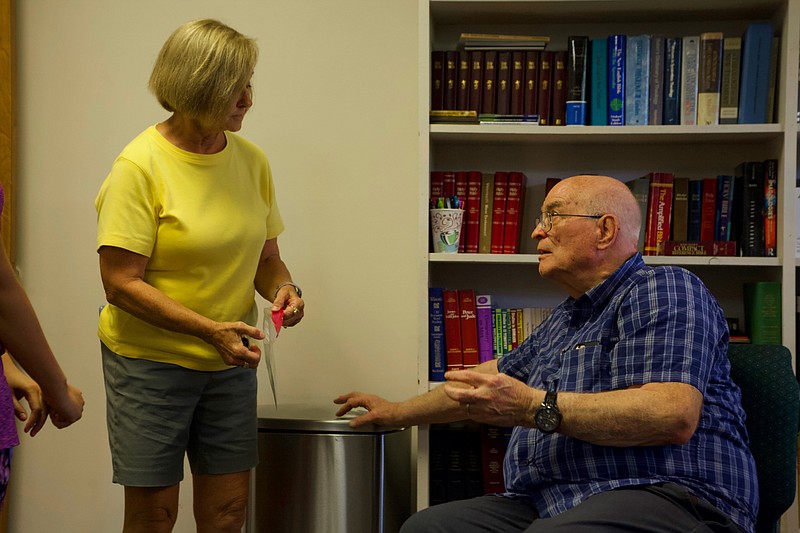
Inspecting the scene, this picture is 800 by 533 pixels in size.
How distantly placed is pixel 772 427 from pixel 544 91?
128 cm

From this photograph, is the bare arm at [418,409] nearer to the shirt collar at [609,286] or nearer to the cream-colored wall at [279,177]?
the shirt collar at [609,286]

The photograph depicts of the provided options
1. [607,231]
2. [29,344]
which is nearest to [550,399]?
[607,231]

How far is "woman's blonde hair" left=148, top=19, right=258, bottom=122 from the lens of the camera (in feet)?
6.16

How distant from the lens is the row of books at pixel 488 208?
2.67m

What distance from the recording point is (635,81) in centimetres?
256

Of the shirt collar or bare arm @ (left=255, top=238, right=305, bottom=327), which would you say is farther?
bare arm @ (left=255, top=238, right=305, bottom=327)

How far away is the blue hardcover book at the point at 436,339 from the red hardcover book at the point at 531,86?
0.65m

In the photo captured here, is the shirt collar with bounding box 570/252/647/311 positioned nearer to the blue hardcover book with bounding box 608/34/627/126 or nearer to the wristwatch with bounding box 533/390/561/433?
the wristwatch with bounding box 533/390/561/433

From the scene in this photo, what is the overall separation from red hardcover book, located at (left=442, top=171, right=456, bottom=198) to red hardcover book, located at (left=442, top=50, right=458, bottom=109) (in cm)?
21

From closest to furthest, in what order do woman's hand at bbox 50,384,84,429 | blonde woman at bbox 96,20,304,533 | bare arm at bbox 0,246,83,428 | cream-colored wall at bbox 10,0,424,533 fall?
bare arm at bbox 0,246,83,428 → woman's hand at bbox 50,384,84,429 → blonde woman at bbox 96,20,304,533 → cream-colored wall at bbox 10,0,424,533

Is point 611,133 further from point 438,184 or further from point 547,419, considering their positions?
point 547,419

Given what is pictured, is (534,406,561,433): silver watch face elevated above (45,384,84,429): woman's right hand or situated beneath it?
situated beneath

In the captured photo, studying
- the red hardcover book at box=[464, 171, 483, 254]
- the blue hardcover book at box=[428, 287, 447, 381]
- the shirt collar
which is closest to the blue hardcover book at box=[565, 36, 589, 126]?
the red hardcover book at box=[464, 171, 483, 254]

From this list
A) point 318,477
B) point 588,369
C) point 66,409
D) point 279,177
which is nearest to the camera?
point 66,409
